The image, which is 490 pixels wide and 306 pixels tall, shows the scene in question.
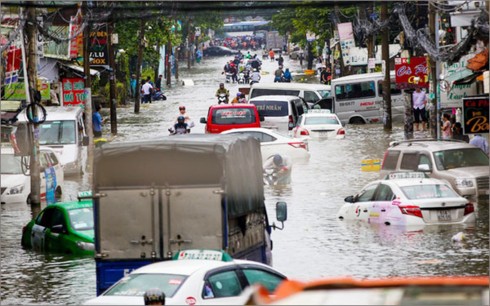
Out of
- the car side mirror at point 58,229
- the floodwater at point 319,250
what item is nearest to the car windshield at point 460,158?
the floodwater at point 319,250

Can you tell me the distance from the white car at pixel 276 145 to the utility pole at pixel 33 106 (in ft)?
24.5

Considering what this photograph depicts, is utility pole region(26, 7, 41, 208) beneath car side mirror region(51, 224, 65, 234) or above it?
above

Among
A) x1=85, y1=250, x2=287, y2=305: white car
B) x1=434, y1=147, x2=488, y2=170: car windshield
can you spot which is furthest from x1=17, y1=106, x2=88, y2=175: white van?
x1=85, y1=250, x2=287, y2=305: white car

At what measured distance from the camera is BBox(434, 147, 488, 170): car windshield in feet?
102

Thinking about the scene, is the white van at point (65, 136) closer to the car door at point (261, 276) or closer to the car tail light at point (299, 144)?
the car tail light at point (299, 144)

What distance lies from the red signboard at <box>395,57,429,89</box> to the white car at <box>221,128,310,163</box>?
644cm

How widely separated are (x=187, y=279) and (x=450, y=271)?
10047 millimetres

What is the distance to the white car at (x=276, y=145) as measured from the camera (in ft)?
128

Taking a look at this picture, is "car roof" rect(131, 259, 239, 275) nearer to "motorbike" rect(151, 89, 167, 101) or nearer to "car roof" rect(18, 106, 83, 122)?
"car roof" rect(18, 106, 83, 122)

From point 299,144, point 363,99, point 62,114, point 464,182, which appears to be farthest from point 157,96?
→ point 464,182

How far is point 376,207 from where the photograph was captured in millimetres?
26578

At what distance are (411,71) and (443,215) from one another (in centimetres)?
2080

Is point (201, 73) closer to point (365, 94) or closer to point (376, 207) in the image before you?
point (365, 94)

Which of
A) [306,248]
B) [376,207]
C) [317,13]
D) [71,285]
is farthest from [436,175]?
[317,13]
